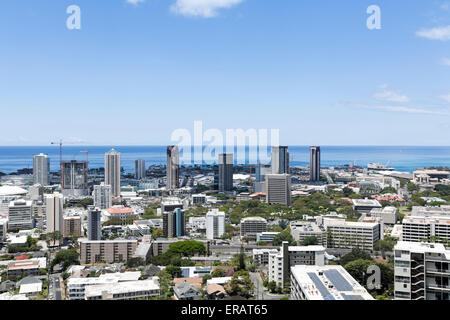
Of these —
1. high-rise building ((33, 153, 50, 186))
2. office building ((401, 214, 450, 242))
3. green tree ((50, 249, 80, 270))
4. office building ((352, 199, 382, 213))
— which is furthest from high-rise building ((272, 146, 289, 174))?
high-rise building ((33, 153, 50, 186))

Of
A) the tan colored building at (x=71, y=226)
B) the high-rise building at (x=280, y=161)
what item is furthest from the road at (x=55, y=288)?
the high-rise building at (x=280, y=161)

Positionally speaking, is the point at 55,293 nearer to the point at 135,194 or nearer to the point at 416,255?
the point at 416,255

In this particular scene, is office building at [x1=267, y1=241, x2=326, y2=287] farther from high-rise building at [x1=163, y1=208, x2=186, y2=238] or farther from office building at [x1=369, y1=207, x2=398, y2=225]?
office building at [x1=369, y1=207, x2=398, y2=225]

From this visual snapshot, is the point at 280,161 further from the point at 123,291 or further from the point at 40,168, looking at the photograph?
the point at 123,291

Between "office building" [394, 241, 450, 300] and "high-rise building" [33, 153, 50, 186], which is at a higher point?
"high-rise building" [33, 153, 50, 186]

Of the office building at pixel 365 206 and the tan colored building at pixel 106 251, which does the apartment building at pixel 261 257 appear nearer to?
the tan colored building at pixel 106 251
